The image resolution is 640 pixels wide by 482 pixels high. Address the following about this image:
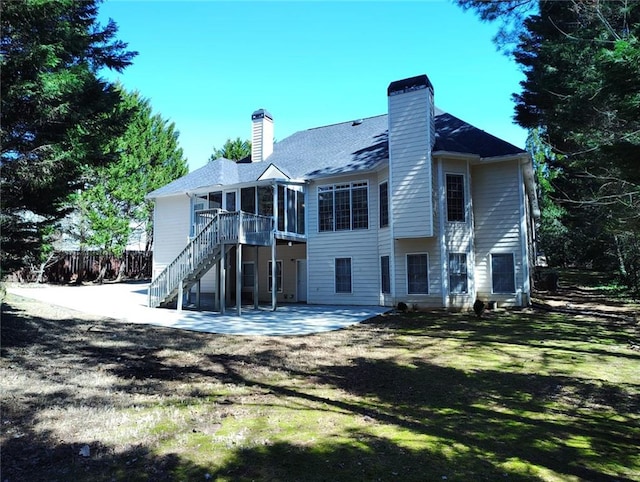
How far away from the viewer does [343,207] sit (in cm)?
1675

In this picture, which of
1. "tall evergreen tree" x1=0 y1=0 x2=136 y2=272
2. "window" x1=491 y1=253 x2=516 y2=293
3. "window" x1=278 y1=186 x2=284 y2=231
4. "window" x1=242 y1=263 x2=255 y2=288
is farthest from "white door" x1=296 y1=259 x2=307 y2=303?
"tall evergreen tree" x1=0 y1=0 x2=136 y2=272

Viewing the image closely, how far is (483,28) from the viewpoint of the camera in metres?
10.1

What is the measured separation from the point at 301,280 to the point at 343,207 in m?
3.96

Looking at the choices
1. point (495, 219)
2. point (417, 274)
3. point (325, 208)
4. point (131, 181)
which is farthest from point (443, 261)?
point (131, 181)

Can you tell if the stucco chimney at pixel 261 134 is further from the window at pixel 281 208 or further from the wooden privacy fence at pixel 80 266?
the wooden privacy fence at pixel 80 266

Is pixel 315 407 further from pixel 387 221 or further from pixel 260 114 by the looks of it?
pixel 260 114

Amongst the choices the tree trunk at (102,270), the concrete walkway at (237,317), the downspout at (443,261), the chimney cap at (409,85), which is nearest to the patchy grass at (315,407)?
the concrete walkway at (237,317)

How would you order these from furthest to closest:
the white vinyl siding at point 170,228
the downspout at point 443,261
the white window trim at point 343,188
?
the white vinyl siding at point 170,228, the white window trim at point 343,188, the downspout at point 443,261

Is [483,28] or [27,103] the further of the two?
[483,28]

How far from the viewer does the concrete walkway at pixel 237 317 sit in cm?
1088

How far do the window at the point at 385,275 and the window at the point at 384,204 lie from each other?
134 centimetres

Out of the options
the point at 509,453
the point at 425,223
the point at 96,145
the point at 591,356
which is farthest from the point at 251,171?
the point at 509,453

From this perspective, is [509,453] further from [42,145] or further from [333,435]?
[42,145]

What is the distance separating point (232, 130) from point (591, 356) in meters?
36.0
